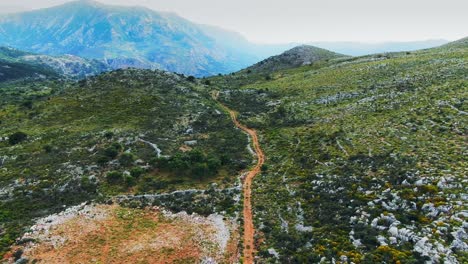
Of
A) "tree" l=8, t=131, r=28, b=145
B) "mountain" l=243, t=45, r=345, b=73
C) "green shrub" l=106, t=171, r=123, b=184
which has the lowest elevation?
"green shrub" l=106, t=171, r=123, b=184

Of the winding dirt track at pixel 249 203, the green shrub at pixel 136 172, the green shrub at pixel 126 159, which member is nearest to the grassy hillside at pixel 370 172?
the winding dirt track at pixel 249 203

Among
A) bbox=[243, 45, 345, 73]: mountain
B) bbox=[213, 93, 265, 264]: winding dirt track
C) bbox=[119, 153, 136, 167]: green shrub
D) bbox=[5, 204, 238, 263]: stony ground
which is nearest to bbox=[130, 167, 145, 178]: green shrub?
bbox=[119, 153, 136, 167]: green shrub

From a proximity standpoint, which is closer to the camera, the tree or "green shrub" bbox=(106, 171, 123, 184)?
"green shrub" bbox=(106, 171, 123, 184)

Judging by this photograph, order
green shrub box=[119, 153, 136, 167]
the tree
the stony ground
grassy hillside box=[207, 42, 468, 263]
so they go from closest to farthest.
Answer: grassy hillside box=[207, 42, 468, 263] → the stony ground → green shrub box=[119, 153, 136, 167] → the tree

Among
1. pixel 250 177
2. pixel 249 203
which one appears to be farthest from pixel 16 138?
pixel 249 203

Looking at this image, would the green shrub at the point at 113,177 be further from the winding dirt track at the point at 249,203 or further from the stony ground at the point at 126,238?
the winding dirt track at the point at 249,203

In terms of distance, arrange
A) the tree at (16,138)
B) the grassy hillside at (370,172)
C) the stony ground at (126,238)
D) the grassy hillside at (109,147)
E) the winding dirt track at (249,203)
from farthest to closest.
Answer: the tree at (16,138)
the grassy hillside at (109,147)
the winding dirt track at (249,203)
the stony ground at (126,238)
the grassy hillside at (370,172)

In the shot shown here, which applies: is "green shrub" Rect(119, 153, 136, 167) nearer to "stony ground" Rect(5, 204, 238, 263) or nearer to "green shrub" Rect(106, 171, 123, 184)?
"green shrub" Rect(106, 171, 123, 184)

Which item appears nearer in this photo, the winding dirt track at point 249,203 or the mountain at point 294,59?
the winding dirt track at point 249,203
